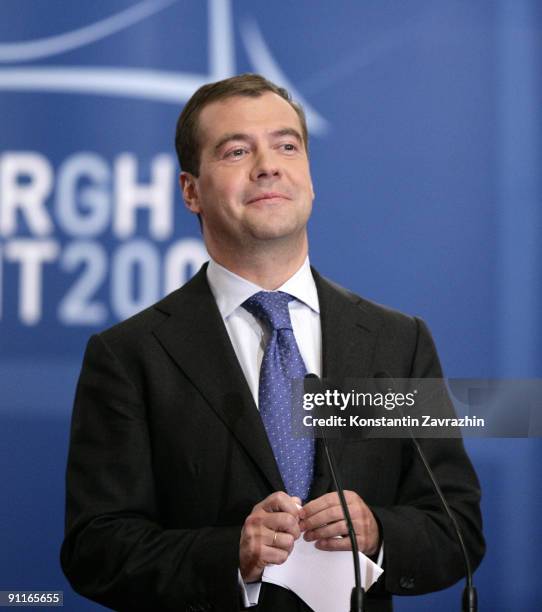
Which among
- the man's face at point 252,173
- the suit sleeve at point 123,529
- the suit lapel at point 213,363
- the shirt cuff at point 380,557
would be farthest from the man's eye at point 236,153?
the shirt cuff at point 380,557

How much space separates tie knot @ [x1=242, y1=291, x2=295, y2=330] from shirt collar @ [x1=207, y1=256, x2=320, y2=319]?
0.05ft

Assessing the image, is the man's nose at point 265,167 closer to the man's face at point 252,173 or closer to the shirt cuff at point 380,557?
the man's face at point 252,173

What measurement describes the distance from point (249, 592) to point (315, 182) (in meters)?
1.20

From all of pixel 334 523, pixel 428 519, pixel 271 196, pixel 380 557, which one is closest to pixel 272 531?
pixel 334 523

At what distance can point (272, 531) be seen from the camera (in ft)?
4.77

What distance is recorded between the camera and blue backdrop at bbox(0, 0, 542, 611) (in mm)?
2449

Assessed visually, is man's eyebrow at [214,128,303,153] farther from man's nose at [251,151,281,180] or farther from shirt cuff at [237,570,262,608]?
shirt cuff at [237,570,262,608]

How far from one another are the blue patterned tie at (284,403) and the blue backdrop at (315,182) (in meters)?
0.77

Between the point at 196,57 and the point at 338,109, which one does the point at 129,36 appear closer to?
the point at 196,57

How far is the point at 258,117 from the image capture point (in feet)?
6.08

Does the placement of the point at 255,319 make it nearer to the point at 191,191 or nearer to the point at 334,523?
the point at 191,191

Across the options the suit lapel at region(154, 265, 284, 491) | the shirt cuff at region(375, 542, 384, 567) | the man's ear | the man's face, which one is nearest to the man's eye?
the man's face

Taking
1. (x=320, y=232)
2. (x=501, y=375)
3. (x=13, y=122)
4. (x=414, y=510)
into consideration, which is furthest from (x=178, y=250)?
(x=414, y=510)

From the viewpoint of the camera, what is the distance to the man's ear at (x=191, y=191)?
1966 mm
